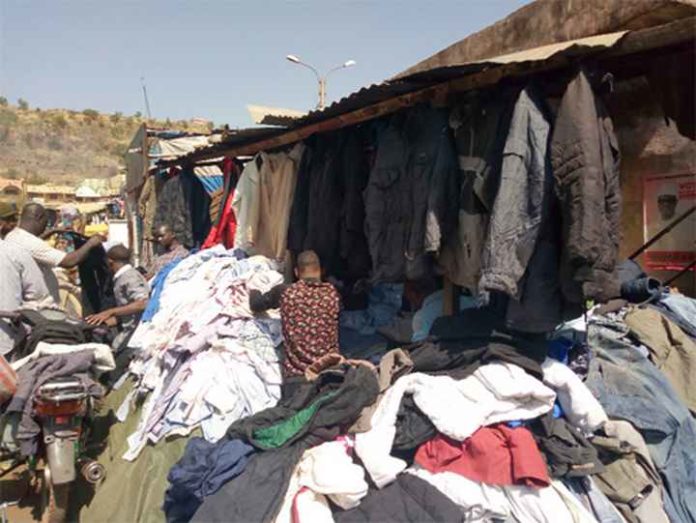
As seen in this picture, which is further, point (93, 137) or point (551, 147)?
point (93, 137)

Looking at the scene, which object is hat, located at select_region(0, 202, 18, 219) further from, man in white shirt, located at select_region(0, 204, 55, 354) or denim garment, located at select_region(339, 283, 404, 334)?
denim garment, located at select_region(339, 283, 404, 334)

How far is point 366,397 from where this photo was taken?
315cm

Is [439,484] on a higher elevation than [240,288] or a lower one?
lower

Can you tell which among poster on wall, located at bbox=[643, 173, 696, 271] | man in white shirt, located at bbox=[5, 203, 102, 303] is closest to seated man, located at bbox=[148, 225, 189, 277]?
man in white shirt, located at bbox=[5, 203, 102, 303]

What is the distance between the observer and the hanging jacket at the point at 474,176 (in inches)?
125

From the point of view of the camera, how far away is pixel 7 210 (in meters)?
4.95

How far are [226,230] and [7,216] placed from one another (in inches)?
99.8

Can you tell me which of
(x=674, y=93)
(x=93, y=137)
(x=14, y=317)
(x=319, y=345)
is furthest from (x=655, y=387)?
(x=93, y=137)

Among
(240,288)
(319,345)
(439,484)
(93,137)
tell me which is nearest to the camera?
(439,484)

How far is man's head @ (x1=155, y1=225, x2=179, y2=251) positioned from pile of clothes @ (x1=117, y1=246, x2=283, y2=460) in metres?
2.07

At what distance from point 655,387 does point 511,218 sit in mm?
1548

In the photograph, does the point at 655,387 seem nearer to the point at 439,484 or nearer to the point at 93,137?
the point at 439,484

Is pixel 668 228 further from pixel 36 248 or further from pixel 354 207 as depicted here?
pixel 36 248

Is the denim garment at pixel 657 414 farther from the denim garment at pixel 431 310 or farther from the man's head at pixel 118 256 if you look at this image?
the man's head at pixel 118 256
